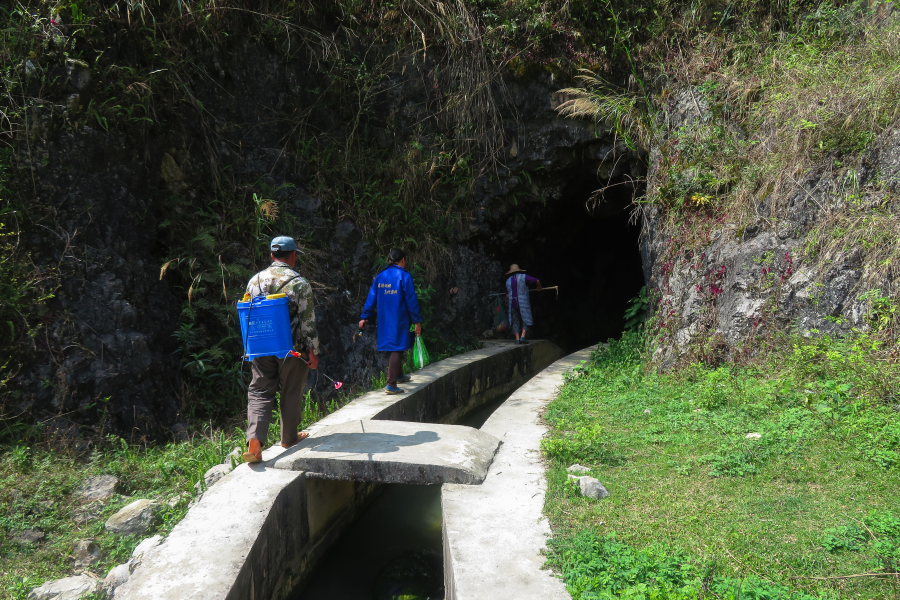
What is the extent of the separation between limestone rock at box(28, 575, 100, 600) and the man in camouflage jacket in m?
1.19

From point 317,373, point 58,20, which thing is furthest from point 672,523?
point 58,20

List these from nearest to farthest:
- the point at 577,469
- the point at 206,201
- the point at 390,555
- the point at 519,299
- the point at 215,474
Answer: the point at 577,469 < the point at 215,474 < the point at 390,555 < the point at 206,201 < the point at 519,299

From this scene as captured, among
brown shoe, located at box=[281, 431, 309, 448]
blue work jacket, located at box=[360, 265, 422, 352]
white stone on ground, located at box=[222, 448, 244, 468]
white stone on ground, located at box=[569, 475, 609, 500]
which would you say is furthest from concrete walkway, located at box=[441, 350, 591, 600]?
blue work jacket, located at box=[360, 265, 422, 352]

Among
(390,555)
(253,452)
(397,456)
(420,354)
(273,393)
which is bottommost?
(390,555)

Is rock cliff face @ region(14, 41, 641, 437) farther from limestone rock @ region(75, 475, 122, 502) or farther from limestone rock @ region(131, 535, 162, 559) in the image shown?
limestone rock @ region(131, 535, 162, 559)

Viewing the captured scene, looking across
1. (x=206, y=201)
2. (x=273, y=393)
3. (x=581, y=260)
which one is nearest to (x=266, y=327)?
(x=273, y=393)

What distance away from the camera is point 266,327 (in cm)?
411

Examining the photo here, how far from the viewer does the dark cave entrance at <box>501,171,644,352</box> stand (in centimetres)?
1164

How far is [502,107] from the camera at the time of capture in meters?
9.92

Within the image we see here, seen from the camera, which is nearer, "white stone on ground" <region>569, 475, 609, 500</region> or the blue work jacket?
"white stone on ground" <region>569, 475, 609, 500</region>

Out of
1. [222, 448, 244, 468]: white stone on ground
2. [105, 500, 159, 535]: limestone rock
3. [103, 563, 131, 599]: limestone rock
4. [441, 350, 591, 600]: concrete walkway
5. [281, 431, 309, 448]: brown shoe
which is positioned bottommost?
[105, 500, 159, 535]: limestone rock

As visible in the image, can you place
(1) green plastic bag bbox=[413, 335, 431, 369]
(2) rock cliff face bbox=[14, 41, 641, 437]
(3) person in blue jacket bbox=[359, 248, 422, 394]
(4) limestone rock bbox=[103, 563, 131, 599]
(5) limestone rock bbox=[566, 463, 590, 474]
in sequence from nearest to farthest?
(4) limestone rock bbox=[103, 563, 131, 599] < (5) limestone rock bbox=[566, 463, 590, 474] < (2) rock cliff face bbox=[14, 41, 641, 437] < (3) person in blue jacket bbox=[359, 248, 422, 394] < (1) green plastic bag bbox=[413, 335, 431, 369]

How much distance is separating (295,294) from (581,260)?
12326mm

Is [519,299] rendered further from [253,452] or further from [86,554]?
[86,554]
